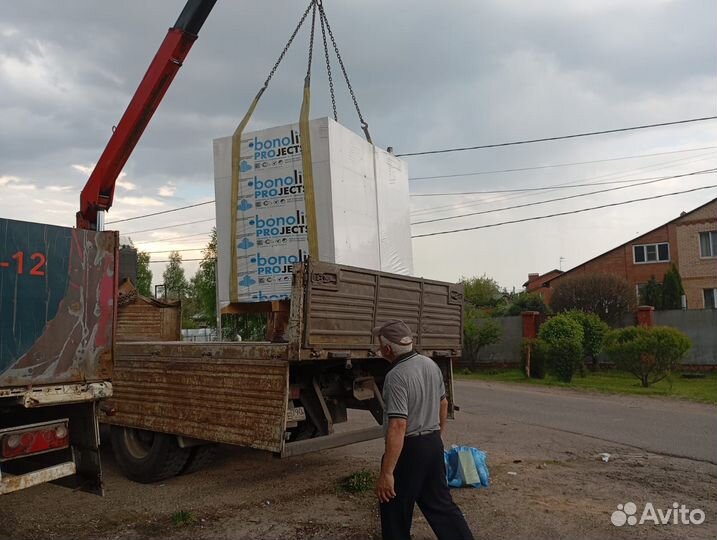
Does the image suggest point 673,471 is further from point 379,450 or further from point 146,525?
point 146,525

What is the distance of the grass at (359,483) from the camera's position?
5.66 meters

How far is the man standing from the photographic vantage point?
3611 mm

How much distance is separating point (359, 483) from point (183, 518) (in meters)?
1.59

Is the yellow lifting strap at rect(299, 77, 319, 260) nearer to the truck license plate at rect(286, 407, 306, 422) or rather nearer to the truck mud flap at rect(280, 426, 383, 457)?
the truck license plate at rect(286, 407, 306, 422)

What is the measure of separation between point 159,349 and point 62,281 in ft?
6.05

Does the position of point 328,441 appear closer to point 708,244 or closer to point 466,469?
point 466,469

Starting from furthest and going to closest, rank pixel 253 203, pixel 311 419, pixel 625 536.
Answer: pixel 253 203, pixel 311 419, pixel 625 536

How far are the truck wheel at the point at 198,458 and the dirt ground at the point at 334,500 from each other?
129mm

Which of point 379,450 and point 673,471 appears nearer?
point 673,471

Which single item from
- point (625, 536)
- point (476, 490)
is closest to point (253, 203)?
point (476, 490)

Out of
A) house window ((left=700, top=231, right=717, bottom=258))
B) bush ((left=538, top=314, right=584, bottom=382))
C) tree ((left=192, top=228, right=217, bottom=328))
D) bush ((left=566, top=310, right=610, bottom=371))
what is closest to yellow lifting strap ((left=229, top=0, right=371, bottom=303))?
bush ((left=538, top=314, right=584, bottom=382))

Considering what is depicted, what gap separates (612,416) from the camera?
10.7 meters

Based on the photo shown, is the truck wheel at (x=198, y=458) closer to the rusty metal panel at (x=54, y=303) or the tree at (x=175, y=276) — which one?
the rusty metal panel at (x=54, y=303)

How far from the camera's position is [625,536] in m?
4.49
